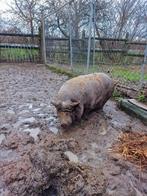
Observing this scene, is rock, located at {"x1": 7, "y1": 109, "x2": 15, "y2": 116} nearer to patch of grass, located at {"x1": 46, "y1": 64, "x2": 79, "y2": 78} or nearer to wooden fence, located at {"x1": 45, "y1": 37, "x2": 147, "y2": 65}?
wooden fence, located at {"x1": 45, "y1": 37, "x2": 147, "y2": 65}

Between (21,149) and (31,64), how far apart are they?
24.0 ft

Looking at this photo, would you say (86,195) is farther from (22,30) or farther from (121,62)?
(22,30)

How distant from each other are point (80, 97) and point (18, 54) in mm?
7378

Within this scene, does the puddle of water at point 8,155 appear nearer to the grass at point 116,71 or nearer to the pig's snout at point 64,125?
the pig's snout at point 64,125

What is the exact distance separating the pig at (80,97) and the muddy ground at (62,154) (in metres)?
0.16

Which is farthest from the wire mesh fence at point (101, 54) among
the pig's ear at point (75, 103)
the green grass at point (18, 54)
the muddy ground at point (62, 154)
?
the pig's ear at point (75, 103)

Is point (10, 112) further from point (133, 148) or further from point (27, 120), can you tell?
point (133, 148)

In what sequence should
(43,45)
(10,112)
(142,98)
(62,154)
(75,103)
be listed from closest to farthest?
(62,154) → (75,103) → (10,112) → (142,98) → (43,45)

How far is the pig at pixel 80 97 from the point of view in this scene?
288 cm

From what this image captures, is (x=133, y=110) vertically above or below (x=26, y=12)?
below

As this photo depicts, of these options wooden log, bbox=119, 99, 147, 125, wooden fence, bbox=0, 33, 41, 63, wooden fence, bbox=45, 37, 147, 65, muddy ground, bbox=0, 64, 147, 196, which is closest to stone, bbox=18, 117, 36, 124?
muddy ground, bbox=0, 64, 147, 196

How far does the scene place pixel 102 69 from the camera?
6070 millimetres

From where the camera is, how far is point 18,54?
9875 millimetres

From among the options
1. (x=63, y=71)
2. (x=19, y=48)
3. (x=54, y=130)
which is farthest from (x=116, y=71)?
(x=19, y=48)
